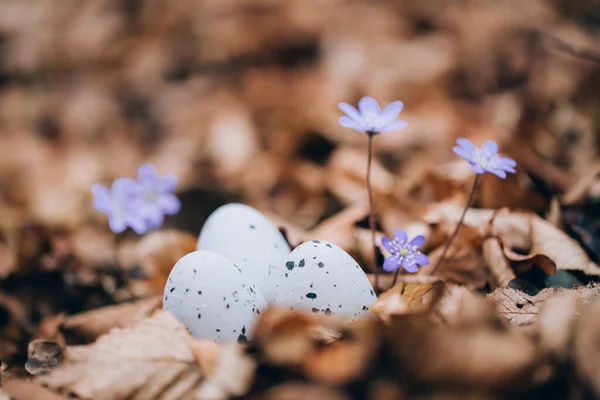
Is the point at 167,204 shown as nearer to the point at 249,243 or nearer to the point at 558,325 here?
the point at 249,243

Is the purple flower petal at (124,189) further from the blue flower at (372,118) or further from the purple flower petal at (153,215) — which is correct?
the blue flower at (372,118)

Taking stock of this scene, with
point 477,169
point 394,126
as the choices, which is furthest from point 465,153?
point 394,126

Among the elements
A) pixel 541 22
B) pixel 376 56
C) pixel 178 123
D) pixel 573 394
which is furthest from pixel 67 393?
pixel 541 22

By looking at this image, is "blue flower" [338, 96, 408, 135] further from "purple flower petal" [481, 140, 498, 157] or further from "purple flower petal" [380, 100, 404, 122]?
"purple flower petal" [481, 140, 498, 157]

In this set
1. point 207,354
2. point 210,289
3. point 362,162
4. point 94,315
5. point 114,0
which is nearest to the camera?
point 207,354

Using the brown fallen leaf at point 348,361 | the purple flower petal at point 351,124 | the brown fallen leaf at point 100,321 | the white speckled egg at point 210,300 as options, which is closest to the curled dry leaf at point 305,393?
the brown fallen leaf at point 348,361

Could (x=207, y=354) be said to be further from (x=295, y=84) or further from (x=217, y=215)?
(x=295, y=84)
